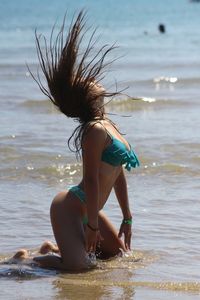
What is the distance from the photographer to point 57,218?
5766 mm

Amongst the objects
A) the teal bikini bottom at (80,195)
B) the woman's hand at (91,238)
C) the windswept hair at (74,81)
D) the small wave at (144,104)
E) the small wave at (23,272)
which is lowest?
the small wave at (144,104)

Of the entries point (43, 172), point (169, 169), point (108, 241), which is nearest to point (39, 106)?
point (43, 172)

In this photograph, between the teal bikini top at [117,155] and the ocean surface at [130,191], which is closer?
the ocean surface at [130,191]

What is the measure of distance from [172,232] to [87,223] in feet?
4.40

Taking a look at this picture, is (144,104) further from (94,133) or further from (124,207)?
(94,133)

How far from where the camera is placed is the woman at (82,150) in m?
5.64

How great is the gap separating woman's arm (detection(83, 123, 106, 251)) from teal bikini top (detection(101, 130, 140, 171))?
0.10 metres

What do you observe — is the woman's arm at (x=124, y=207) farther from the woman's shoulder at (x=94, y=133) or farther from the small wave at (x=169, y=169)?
the small wave at (x=169, y=169)

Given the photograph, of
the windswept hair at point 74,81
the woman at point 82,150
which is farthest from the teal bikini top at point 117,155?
the windswept hair at point 74,81

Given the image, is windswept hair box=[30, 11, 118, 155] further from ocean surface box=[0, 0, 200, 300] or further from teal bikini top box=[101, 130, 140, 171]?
ocean surface box=[0, 0, 200, 300]

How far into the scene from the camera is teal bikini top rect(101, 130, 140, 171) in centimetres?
575

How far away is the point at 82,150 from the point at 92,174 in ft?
0.58

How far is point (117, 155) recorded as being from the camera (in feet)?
18.9

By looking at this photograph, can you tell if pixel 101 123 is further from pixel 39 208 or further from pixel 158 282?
pixel 39 208
